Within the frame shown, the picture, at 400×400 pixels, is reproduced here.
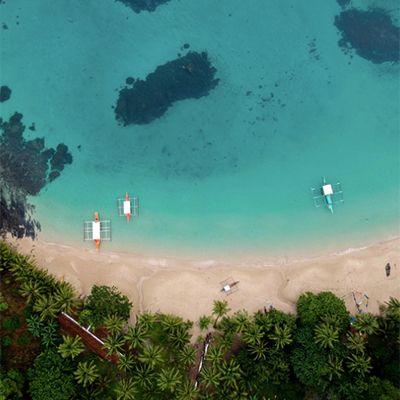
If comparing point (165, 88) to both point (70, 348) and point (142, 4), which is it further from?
point (70, 348)

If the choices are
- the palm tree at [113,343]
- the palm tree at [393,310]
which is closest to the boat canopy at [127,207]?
the palm tree at [113,343]

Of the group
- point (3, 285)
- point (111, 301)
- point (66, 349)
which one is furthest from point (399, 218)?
point (3, 285)

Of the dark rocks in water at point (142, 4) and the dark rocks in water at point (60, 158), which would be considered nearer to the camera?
the dark rocks in water at point (60, 158)

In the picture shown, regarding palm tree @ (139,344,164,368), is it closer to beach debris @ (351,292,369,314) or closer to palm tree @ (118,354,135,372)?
palm tree @ (118,354,135,372)

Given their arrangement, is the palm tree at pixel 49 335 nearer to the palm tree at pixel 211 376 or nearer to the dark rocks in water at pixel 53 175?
the palm tree at pixel 211 376

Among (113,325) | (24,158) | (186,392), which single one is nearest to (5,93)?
(24,158)

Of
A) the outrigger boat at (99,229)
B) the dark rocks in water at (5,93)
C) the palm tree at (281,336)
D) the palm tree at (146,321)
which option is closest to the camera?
the palm tree at (281,336)

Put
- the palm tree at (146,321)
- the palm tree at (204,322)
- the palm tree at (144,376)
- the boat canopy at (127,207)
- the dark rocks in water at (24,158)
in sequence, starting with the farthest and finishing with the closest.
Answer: the dark rocks in water at (24,158) → the boat canopy at (127,207) → the palm tree at (204,322) → the palm tree at (146,321) → the palm tree at (144,376)
